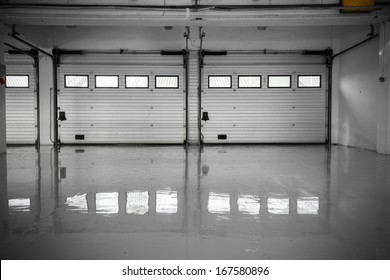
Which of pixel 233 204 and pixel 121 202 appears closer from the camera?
pixel 233 204

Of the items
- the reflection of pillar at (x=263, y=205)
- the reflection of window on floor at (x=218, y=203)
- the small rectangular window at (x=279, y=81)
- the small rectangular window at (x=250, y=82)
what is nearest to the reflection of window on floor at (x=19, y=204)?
the reflection of window on floor at (x=218, y=203)

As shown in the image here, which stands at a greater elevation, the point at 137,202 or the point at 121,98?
the point at 121,98

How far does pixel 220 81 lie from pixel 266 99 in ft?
6.66

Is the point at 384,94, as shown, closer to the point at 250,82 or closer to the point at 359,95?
the point at 359,95

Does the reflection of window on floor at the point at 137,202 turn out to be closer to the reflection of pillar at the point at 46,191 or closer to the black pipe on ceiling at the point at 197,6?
the reflection of pillar at the point at 46,191

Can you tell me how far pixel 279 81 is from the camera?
560 inches

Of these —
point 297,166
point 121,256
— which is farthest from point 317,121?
point 121,256

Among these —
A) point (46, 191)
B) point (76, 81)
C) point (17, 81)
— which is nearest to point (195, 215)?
point (46, 191)

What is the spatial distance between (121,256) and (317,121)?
43.1ft

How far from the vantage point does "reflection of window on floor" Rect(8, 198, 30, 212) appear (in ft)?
12.6

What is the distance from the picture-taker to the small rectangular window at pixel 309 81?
46.6 ft

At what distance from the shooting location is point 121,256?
8.27 ft

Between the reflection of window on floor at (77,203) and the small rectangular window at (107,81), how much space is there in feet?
33.4

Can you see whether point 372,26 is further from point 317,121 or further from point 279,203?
point 279,203
